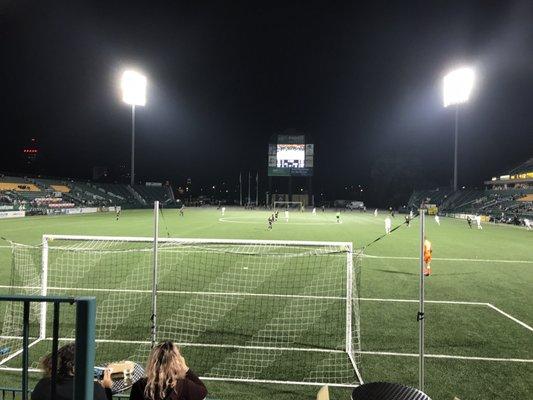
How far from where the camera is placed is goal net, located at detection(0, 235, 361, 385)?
6.98m

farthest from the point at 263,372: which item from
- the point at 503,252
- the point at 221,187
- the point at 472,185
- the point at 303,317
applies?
the point at 221,187

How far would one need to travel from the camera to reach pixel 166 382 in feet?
11.7

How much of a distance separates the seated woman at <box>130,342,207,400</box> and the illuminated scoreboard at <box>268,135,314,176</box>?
66.7m

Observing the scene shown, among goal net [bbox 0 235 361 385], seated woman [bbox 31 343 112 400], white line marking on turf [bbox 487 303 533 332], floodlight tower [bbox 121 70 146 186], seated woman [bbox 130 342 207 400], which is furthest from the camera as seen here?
floodlight tower [bbox 121 70 146 186]

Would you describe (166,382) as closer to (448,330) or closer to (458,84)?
(448,330)

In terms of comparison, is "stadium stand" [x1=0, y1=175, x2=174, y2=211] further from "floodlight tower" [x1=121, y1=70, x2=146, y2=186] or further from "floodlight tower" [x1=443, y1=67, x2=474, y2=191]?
"floodlight tower" [x1=443, y1=67, x2=474, y2=191]

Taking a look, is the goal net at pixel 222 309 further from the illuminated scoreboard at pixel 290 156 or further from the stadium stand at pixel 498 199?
the illuminated scoreboard at pixel 290 156

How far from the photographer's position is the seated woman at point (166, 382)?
3.54 meters

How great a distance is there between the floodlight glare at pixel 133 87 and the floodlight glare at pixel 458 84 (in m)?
34.9

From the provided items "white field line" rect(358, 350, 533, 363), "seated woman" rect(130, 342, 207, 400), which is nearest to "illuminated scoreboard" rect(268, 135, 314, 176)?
"white field line" rect(358, 350, 533, 363)

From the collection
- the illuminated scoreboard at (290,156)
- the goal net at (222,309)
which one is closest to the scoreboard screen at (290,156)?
the illuminated scoreboard at (290,156)

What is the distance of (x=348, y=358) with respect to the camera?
7.16m

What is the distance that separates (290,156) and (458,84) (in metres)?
31.2

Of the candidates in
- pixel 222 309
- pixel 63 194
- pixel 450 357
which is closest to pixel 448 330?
pixel 450 357
